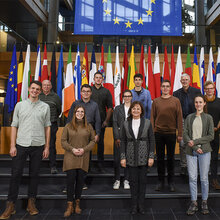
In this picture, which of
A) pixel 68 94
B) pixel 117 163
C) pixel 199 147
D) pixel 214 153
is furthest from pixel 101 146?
pixel 68 94

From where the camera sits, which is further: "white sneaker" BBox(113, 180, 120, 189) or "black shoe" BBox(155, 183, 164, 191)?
"white sneaker" BBox(113, 180, 120, 189)

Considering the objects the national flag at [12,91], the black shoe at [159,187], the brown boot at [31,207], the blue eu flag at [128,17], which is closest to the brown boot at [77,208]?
the brown boot at [31,207]

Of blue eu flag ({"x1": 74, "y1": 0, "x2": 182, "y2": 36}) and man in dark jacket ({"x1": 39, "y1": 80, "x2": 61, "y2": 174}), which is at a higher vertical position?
blue eu flag ({"x1": 74, "y1": 0, "x2": 182, "y2": 36})

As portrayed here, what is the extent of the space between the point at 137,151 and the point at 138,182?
0.41 m

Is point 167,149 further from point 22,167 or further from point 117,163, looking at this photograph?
point 22,167

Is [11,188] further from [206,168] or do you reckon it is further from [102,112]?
[206,168]

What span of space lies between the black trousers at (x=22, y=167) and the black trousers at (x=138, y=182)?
1222 mm

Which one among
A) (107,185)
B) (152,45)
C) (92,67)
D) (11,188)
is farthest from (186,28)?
(11,188)

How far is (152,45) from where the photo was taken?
363 inches

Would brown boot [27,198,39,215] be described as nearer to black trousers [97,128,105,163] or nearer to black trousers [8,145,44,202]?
black trousers [8,145,44,202]

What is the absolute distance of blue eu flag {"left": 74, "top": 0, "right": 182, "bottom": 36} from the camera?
242 inches

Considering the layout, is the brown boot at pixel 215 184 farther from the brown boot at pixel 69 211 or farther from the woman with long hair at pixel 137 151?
the brown boot at pixel 69 211

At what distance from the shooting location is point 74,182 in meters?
2.74

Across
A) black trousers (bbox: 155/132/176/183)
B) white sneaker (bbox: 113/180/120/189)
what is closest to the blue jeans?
black trousers (bbox: 155/132/176/183)
